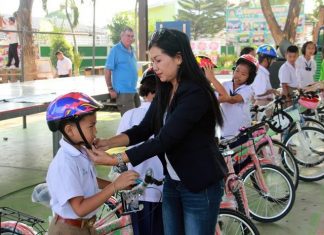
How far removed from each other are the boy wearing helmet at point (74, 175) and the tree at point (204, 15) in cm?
5550

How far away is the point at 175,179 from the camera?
7.44ft

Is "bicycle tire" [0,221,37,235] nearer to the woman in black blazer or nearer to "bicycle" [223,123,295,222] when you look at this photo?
the woman in black blazer

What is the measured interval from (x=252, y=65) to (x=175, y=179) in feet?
6.99

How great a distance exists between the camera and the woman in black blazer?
2090mm

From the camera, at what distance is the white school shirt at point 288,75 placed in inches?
267

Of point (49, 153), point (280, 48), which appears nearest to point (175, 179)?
point (49, 153)

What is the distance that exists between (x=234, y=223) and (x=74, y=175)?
59.3 inches

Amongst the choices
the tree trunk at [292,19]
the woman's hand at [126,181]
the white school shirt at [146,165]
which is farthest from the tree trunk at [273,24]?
the woman's hand at [126,181]

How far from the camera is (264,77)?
5711mm

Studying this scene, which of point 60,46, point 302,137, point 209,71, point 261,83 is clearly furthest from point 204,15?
point 209,71

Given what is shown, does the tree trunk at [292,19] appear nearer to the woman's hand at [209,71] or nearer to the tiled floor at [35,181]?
the tiled floor at [35,181]

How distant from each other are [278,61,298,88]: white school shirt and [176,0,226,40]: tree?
50.6 meters

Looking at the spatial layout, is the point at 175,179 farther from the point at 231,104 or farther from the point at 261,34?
the point at 261,34

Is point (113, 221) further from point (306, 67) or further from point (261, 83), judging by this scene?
point (306, 67)
